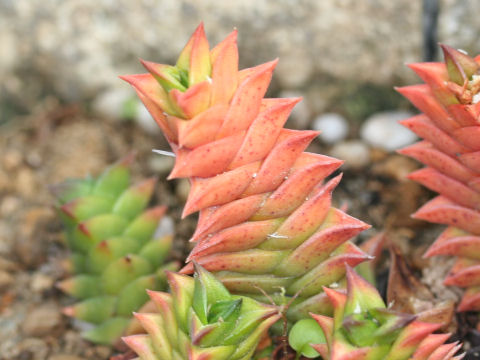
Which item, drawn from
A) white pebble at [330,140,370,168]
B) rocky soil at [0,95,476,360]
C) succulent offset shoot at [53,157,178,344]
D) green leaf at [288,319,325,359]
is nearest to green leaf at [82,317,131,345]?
succulent offset shoot at [53,157,178,344]

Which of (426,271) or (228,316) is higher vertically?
(228,316)

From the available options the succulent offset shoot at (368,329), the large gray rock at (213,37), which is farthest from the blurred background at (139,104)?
the succulent offset shoot at (368,329)

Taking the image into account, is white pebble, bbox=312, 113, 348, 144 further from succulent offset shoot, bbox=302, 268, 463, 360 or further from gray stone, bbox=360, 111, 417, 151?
succulent offset shoot, bbox=302, 268, 463, 360

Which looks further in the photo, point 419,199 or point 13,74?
point 13,74

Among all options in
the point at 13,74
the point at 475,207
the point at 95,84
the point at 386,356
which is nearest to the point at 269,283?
the point at 386,356

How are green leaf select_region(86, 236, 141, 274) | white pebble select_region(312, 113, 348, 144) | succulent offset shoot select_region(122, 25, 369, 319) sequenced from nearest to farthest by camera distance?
succulent offset shoot select_region(122, 25, 369, 319), green leaf select_region(86, 236, 141, 274), white pebble select_region(312, 113, 348, 144)

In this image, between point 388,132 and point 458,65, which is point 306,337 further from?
point 388,132

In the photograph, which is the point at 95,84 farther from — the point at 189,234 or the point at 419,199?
the point at 419,199
